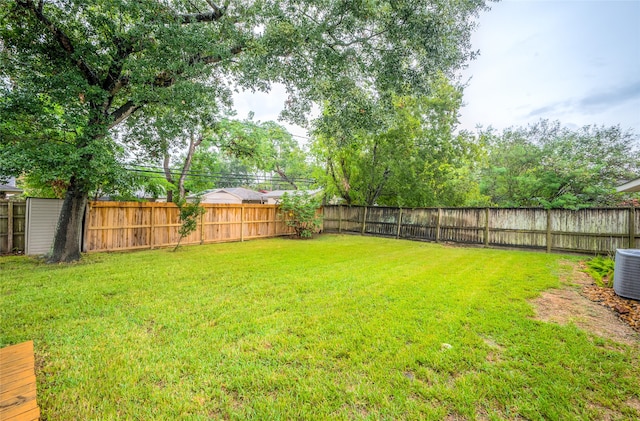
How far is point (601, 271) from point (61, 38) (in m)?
12.2

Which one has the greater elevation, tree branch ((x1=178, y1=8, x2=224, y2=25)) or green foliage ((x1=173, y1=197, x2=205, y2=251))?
tree branch ((x1=178, y1=8, x2=224, y2=25))


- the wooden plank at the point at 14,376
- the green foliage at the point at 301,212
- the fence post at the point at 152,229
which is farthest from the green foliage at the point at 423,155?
the wooden plank at the point at 14,376

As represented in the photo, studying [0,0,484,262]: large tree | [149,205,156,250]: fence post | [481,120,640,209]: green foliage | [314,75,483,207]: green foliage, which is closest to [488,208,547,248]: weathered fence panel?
[481,120,640,209]: green foliage

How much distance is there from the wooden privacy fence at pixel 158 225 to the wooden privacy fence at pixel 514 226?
5046 millimetres

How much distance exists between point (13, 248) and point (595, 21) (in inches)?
627

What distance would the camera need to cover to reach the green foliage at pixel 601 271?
4869 millimetres

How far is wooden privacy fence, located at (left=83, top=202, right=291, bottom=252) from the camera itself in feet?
24.2

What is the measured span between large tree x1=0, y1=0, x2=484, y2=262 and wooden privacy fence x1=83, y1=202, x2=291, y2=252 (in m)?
1.22

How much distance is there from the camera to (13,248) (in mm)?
6699

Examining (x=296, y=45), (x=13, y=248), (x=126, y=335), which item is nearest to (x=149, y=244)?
(x=13, y=248)

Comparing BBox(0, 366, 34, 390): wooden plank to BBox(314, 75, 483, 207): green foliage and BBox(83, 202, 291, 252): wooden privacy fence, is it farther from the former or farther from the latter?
BBox(314, 75, 483, 207): green foliage

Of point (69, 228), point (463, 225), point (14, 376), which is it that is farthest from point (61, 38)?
point (463, 225)

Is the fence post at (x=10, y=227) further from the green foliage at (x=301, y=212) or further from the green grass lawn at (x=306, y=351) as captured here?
the green foliage at (x=301, y=212)

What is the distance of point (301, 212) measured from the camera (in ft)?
37.9
